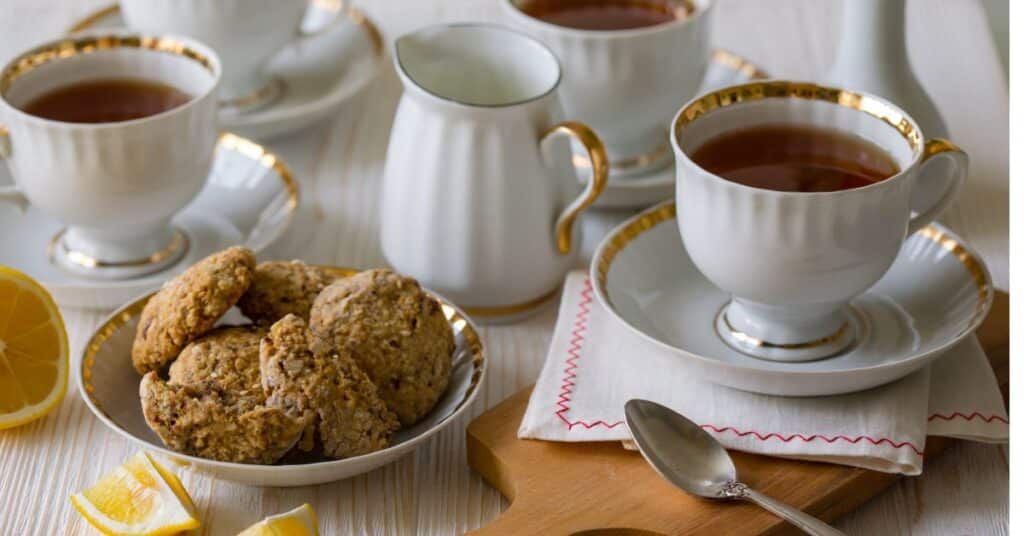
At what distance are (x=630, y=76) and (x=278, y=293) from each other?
22.6 inches

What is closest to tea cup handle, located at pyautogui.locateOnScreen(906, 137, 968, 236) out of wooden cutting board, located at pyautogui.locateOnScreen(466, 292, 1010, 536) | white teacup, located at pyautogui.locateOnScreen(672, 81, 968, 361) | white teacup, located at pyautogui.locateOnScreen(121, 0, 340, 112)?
white teacup, located at pyautogui.locateOnScreen(672, 81, 968, 361)

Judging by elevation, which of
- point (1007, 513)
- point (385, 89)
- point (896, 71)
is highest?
point (896, 71)

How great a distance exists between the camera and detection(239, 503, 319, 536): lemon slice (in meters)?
1.09

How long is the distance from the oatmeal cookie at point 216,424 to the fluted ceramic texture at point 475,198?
1.21ft

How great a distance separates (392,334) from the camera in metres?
1.28

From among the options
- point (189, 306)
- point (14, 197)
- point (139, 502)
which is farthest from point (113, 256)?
point (139, 502)

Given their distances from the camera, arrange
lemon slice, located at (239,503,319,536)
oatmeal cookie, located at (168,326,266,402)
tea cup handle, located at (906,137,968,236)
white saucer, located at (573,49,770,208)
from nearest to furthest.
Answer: lemon slice, located at (239,503,319,536) → oatmeal cookie, located at (168,326,266,402) → tea cup handle, located at (906,137,968,236) → white saucer, located at (573,49,770,208)

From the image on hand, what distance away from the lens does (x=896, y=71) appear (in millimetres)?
1613

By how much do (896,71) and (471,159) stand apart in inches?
21.4

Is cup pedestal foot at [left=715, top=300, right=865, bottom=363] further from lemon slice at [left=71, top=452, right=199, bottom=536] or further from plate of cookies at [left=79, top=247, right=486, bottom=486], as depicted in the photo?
lemon slice at [left=71, top=452, right=199, bottom=536]

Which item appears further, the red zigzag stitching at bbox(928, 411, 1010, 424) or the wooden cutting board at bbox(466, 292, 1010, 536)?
the red zigzag stitching at bbox(928, 411, 1010, 424)

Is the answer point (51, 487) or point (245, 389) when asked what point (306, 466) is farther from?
point (51, 487)

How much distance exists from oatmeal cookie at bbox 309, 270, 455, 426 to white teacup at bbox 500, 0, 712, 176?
1.54ft

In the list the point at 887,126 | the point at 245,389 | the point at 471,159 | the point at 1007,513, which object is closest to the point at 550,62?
the point at 471,159
